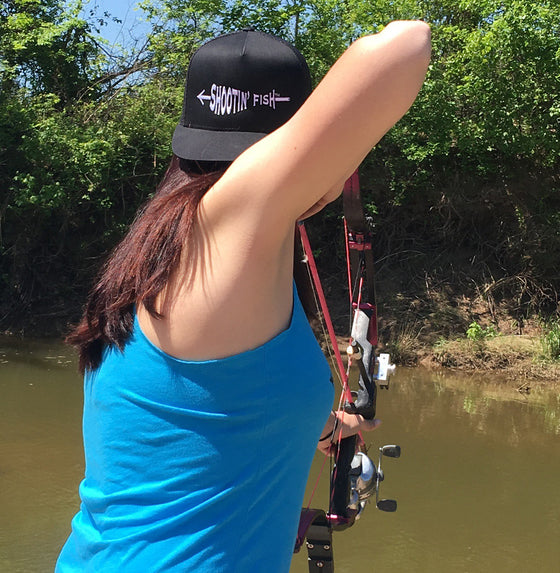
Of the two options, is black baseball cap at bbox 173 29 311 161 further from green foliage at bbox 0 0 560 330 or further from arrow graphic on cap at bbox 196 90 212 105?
green foliage at bbox 0 0 560 330

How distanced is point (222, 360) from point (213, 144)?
0.29 meters

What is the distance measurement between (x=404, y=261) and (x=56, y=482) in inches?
268

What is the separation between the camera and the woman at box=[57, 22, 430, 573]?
2.82ft

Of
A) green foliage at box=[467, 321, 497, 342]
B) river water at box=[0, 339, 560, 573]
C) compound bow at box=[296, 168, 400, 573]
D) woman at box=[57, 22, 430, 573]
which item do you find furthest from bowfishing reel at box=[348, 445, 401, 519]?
green foliage at box=[467, 321, 497, 342]

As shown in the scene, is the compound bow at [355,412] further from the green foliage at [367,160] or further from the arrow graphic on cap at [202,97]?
the green foliage at [367,160]

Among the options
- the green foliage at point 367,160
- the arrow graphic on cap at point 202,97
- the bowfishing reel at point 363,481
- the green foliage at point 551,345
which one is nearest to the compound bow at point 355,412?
the bowfishing reel at point 363,481

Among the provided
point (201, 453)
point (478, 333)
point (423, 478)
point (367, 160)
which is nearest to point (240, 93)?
point (201, 453)

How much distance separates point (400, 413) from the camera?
7.27 m

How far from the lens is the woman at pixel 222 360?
86cm

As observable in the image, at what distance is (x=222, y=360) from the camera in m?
0.91

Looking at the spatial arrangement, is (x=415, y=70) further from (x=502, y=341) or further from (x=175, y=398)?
(x=502, y=341)

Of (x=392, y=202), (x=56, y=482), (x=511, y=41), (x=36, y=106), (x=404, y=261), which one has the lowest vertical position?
(x=56, y=482)

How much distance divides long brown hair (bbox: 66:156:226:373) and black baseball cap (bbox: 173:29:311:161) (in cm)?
4

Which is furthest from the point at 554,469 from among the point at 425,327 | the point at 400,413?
the point at 425,327
